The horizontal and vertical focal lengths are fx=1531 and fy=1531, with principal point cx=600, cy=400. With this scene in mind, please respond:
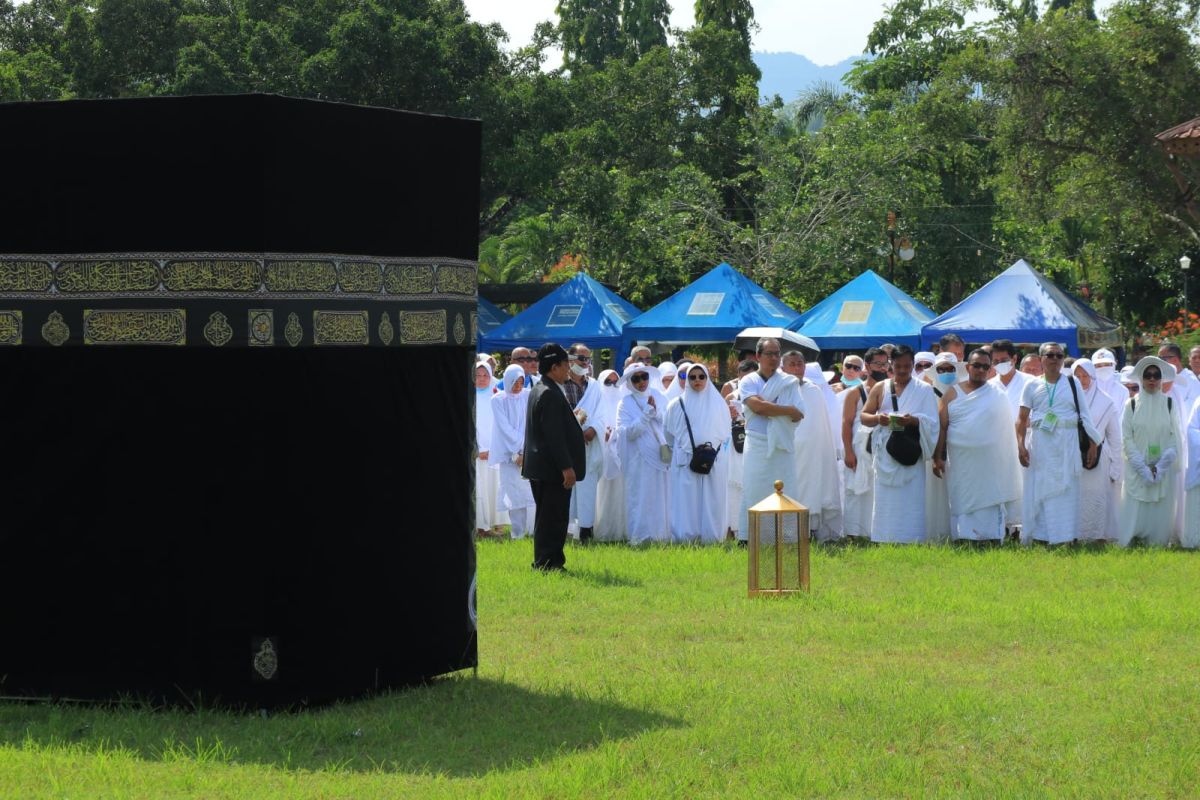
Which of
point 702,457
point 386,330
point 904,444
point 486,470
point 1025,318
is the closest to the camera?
point 386,330

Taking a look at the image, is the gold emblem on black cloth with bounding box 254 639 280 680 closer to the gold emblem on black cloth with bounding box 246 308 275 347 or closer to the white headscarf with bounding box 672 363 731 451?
the gold emblem on black cloth with bounding box 246 308 275 347

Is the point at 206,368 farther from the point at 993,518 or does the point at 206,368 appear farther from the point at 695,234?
the point at 695,234

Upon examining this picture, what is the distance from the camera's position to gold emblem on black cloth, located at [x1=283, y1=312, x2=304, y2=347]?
22.8 feet

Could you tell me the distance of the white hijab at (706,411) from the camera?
49.3ft

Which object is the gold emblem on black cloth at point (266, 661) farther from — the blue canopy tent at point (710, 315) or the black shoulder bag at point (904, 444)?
the blue canopy tent at point (710, 315)

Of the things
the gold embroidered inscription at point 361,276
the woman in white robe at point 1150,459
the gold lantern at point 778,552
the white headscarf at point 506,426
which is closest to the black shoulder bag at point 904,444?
the woman in white robe at point 1150,459

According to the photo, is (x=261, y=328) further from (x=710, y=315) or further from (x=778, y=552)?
(x=710, y=315)

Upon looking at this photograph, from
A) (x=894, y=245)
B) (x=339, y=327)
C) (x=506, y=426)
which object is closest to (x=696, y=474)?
(x=506, y=426)

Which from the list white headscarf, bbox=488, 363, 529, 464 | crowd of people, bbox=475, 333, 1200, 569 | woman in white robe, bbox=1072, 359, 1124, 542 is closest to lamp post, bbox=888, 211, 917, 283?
crowd of people, bbox=475, 333, 1200, 569

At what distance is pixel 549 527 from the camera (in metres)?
12.1

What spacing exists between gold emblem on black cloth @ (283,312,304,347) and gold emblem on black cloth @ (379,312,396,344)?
1.51 feet

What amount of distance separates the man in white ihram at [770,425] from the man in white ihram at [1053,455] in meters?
2.31

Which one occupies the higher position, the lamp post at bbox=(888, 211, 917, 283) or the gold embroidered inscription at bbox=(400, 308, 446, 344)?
the lamp post at bbox=(888, 211, 917, 283)

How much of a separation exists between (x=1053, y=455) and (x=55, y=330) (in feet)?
31.6
